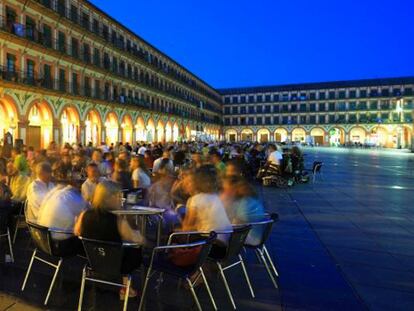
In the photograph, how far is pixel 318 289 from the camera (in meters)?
4.49

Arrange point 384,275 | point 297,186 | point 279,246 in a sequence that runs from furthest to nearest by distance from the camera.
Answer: point 297,186 < point 279,246 < point 384,275

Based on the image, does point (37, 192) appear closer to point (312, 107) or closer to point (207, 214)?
point (207, 214)

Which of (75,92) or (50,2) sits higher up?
(50,2)

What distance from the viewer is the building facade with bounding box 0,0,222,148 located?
25.8 meters

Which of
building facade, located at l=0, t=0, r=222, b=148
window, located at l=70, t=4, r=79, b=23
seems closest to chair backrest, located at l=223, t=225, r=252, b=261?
building facade, located at l=0, t=0, r=222, b=148

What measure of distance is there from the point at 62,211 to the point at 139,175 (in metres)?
3.26

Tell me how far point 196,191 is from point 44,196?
215cm

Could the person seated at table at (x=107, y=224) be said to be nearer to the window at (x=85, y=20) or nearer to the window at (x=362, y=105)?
the window at (x=85, y=20)

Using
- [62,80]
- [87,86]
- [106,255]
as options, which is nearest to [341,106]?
[87,86]

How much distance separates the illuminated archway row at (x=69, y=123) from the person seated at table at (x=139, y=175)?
20427 millimetres

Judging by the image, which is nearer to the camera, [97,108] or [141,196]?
[141,196]

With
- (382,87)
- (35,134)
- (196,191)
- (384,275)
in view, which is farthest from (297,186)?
(382,87)

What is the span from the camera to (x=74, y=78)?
33469 mm

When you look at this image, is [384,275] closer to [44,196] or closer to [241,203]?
[241,203]
